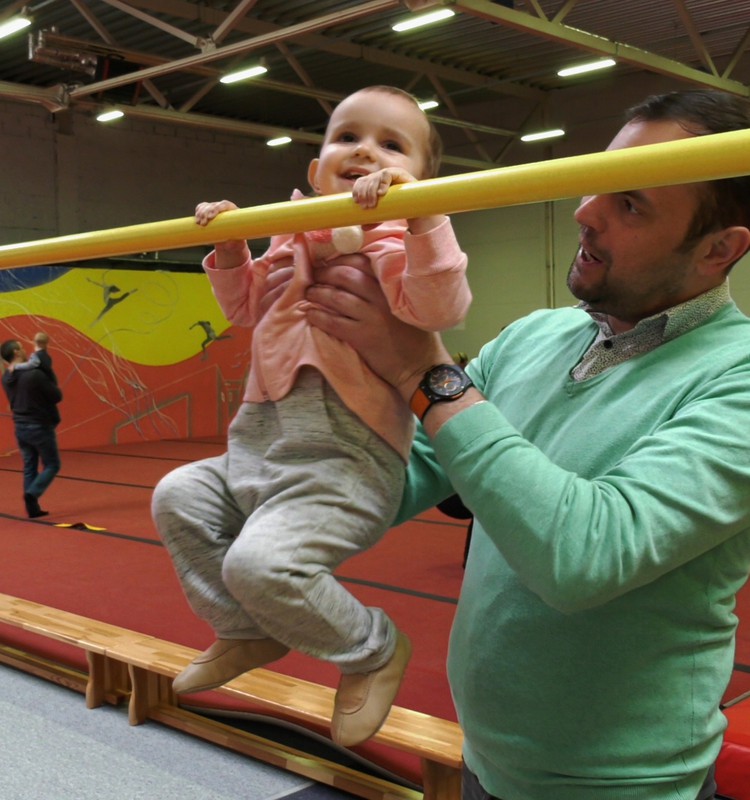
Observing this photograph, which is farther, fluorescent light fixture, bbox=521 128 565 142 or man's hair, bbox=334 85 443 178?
fluorescent light fixture, bbox=521 128 565 142

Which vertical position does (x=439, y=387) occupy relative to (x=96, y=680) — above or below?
above

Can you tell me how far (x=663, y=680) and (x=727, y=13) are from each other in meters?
9.96

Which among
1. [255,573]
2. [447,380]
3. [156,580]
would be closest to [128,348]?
[156,580]

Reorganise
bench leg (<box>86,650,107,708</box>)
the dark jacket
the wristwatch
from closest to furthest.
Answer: the wristwatch
bench leg (<box>86,650,107,708</box>)
the dark jacket

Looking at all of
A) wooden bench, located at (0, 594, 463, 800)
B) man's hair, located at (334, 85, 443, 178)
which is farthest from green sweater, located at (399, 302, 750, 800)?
wooden bench, located at (0, 594, 463, 800)

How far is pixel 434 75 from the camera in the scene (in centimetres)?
1113

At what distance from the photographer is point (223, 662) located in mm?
1405

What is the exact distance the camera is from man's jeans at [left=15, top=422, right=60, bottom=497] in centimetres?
736

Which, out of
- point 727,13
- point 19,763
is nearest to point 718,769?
point 19,763

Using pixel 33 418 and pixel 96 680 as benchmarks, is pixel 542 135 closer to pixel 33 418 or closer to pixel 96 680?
pixel 33 418

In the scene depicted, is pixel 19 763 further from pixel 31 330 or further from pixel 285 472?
pixel 31 330

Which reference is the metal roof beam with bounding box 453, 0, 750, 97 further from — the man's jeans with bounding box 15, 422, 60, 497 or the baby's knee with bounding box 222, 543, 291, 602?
the baby's knee with bounding box 222, 543, 291, 602

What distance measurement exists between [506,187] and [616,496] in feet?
1.27

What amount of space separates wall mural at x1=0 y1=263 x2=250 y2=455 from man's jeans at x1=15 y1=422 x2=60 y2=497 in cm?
378
